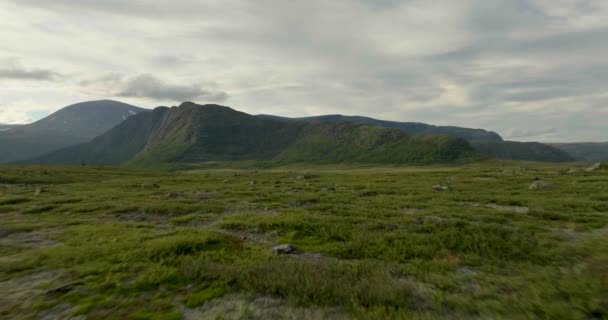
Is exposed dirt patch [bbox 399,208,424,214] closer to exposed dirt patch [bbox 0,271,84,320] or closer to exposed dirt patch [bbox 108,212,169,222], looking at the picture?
exposed dirt patch [bbox 108,212,169,222]

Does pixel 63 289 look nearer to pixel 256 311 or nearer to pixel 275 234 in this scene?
pixel 256 311

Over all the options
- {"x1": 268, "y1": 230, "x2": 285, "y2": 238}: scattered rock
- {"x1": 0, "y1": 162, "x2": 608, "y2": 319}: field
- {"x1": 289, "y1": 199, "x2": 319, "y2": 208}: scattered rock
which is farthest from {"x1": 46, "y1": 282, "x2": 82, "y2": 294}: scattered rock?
{"x1": 289, "y1": 199, "x2": 319, "y2": 208}: scattered rock

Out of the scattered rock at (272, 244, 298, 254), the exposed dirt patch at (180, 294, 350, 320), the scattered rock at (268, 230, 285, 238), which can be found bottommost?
the scattered rock at (268, 230, 285, 238)

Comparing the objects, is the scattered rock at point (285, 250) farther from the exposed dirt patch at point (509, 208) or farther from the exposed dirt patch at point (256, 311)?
the exposed dirt patch at point (509, 208)

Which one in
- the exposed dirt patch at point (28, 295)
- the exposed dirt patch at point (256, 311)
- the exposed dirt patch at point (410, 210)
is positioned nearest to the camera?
the exposed dirt patch at point (256, 311)

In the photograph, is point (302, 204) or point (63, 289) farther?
point (302, 204)

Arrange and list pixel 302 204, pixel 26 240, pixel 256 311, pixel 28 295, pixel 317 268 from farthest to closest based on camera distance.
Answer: pixel 302 204 → pixel 26 240 → pixel 317 268 → pixel 28 295 → pixel 256 311

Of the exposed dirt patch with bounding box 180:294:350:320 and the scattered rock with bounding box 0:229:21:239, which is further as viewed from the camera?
the scattered rock with bounding box 0:229:21:239

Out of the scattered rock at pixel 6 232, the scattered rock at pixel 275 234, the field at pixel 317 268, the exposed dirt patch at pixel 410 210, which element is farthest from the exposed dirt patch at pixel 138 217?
the exposed dirt patch at pixel 410 210

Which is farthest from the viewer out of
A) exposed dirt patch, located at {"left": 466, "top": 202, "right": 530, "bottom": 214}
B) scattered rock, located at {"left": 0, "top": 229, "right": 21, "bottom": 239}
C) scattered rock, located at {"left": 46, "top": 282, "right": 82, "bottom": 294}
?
exposed dirt patch, located at {"left": 466, "top": 202, "right": 530, "bottom": 214}

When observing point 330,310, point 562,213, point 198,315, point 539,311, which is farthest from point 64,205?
point 562,213

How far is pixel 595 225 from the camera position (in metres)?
19.4

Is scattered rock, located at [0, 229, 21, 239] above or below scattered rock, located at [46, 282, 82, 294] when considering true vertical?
below

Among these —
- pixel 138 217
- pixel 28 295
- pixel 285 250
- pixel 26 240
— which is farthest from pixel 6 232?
pixel 285 250
